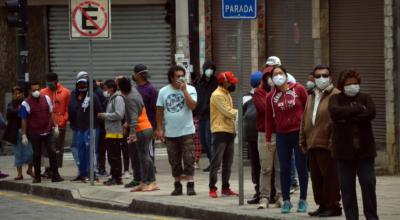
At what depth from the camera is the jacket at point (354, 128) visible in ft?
43.9

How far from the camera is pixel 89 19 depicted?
20.8 metres

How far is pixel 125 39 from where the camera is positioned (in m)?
33.3

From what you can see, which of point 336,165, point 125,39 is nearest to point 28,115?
point 336,165

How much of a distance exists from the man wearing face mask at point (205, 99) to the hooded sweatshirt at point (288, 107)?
7425 mm

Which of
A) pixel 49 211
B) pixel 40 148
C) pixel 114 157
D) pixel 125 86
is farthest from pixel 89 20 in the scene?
pixel 49 211

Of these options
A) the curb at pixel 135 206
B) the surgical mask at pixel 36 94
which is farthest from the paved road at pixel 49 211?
the surgical mask at pixel 36 94

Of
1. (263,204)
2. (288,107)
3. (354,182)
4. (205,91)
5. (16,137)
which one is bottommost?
(263,204)

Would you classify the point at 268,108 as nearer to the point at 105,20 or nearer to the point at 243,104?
the point at 243,104

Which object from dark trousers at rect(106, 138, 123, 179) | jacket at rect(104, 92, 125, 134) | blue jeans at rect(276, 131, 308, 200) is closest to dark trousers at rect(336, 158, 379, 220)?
blue jeans at rect(276, 131, 308, 200)

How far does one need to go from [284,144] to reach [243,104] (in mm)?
2234

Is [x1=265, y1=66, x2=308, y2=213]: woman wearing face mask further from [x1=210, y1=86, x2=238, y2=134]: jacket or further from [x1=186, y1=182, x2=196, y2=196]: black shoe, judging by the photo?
[x1=186, y1=182, x2=196, y2=196]: black shoe

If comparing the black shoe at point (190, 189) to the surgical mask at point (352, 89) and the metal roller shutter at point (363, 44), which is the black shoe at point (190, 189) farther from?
the surgical mask at point (352, 89)

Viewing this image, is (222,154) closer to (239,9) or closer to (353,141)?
(239,9)

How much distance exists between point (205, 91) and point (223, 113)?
18.2 ft
